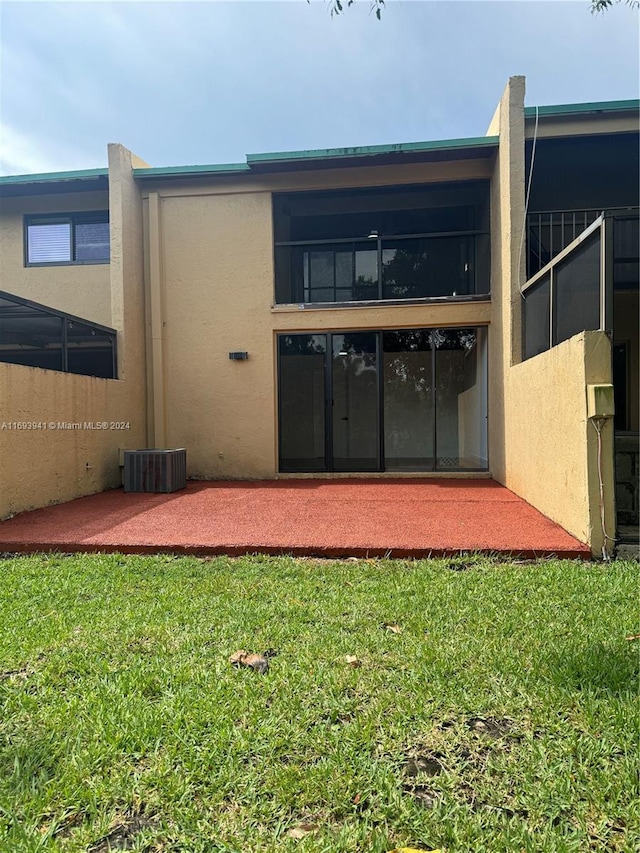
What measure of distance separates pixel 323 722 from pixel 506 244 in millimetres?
7086

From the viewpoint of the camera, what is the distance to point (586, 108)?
22.8 feet

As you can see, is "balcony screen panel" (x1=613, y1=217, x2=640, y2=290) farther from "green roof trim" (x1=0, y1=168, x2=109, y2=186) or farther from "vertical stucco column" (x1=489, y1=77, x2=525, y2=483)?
"green roof trim" (x1=0, y1=168, x2=109, y2=186)

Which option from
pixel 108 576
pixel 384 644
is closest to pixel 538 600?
pixel 384 644

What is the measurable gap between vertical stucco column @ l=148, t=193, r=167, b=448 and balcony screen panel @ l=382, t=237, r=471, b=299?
14.0ft

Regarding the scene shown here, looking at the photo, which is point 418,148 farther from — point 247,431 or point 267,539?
point 267,539

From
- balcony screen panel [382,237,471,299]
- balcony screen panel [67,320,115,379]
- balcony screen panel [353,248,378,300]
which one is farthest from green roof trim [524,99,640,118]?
balcony screen panel [67,320,115,379]

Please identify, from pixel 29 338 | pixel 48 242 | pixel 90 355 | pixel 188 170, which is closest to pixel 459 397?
pixel 188 170

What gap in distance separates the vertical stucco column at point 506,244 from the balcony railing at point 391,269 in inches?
28.6

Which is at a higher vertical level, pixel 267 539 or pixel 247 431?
pixel 247 431

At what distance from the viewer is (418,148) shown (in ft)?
25.2

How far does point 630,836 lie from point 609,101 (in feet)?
29.0

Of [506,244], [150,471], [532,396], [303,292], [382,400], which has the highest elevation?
[506,244]

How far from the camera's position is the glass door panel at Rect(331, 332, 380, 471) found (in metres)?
8.70

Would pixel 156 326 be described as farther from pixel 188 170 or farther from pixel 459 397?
pixel 459 397
